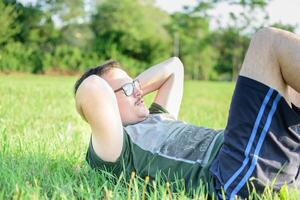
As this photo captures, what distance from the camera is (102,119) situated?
2912 millimetres

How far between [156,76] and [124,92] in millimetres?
721

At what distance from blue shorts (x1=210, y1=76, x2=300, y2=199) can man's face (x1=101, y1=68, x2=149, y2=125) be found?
911mm

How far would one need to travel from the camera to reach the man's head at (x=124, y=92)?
334 centimetres

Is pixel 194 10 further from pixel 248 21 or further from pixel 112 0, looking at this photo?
pixel 112 0

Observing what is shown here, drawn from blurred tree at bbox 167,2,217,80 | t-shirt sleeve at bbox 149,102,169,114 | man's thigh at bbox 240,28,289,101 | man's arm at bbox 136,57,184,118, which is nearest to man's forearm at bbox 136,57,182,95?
man's arm at bbox 136,57,184,118

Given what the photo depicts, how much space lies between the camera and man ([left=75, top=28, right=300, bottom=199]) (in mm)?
2471

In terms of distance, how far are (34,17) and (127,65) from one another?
9985mm

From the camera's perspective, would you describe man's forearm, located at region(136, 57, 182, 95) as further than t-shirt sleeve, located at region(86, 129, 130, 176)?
Yes

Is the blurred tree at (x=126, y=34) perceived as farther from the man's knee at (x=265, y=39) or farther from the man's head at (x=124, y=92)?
the man's knee at (x=265, y=39)

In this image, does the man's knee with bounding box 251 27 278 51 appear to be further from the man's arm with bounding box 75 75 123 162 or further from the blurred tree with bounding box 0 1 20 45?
the blurred tree with bounding box 0 1 20 45

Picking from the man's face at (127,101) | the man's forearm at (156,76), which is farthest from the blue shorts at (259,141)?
the man's forearm at (156,76)

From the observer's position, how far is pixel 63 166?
319 cm

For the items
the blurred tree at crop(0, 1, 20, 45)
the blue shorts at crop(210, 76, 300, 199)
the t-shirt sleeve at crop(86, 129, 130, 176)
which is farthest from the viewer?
the blurred tree at crop(0, 1, 20, 45)

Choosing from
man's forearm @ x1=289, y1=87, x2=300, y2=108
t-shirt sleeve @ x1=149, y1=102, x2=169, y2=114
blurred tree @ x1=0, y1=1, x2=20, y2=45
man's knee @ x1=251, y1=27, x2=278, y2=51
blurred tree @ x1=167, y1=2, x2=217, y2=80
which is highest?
man's knee @ x1=251, y1=27, x2=278, y2=51
